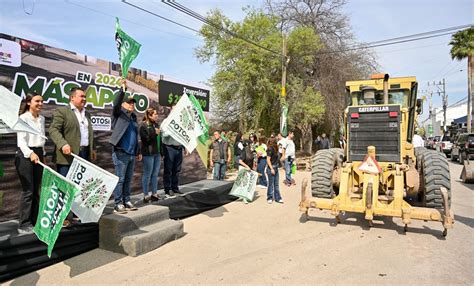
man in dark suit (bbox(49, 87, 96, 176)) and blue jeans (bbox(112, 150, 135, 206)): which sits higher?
man in dark suit (bbox(49, 87, 96, 176))

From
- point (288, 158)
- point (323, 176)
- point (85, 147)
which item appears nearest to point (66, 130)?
point (85, 147)

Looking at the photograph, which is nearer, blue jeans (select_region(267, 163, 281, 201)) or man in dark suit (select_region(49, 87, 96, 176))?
man in dark suit (select_region(49, 87, 96, 176))

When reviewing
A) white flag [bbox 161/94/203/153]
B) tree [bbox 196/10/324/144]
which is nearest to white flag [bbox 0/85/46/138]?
white flag [bbox 161/94/203/153]

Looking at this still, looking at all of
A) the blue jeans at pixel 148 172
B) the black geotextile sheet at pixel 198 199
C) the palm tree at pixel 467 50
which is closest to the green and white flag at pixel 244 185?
the black geotextile sheet at pixel 198 199

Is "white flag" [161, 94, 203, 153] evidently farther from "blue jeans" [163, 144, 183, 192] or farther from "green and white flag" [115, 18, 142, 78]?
"green and white flag" [115, 18, 142, 78]

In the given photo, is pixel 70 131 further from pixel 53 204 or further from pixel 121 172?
pixel 53 204

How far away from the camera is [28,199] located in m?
4.40

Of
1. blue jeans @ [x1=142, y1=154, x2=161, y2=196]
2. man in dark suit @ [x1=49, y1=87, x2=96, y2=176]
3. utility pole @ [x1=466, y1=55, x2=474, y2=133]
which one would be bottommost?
blue jeans @ [x1=142, y1=154, x2=161, y2=196]

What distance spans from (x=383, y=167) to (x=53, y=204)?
5673mm

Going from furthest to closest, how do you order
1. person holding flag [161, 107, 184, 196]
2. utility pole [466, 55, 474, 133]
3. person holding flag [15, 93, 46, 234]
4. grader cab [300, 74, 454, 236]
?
utility pole [466, 55, 474, 133], person holding flag [161, 107, 184, 196], grader cab [300, 74, 454, 236], person holding flag [15, 93, 46, 234]

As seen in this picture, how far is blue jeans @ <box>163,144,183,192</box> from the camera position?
275 inches

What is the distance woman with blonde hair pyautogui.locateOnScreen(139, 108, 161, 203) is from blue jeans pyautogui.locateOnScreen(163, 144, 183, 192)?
359 mm

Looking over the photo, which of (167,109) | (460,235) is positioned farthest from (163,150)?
(460,235)

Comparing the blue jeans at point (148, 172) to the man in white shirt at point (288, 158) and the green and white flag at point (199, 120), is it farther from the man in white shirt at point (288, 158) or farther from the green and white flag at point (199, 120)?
the man in white shirt at point (288, 158)
